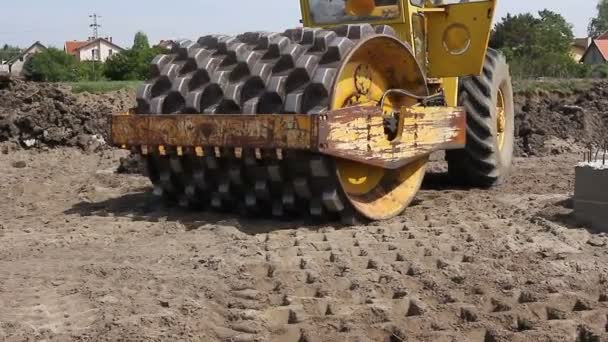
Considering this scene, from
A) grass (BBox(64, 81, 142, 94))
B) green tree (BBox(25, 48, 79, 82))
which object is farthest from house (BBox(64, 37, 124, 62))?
grass (BBox(64, 81, 142, 94))

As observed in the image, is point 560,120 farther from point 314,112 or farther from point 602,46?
point 602,46

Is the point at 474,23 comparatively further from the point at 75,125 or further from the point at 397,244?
the point at 75,125

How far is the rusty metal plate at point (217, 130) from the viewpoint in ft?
20.1

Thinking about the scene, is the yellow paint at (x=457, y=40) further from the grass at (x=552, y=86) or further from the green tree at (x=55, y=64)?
the green tree at (x=55, y=64)

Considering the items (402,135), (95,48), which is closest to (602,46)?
(95,48)

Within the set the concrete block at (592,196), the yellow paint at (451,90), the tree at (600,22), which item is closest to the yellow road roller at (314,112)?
the yellow paint at (451,90)

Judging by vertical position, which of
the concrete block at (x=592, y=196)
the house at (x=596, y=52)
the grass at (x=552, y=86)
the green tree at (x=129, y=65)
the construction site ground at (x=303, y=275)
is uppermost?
the house at (x=596, y=52)

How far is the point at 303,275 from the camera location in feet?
16.9

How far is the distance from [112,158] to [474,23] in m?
6.11

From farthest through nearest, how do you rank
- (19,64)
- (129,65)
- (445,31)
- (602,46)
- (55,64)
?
(602,46) → (19,64) → (55,64) → (129,65) → (445,31)

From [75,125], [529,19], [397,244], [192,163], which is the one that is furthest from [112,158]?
[529,19]

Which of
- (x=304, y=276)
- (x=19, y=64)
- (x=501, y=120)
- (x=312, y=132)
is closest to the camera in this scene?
(x=304, y=276)

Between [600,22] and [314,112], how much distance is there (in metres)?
116

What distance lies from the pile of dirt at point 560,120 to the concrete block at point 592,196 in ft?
21.9
